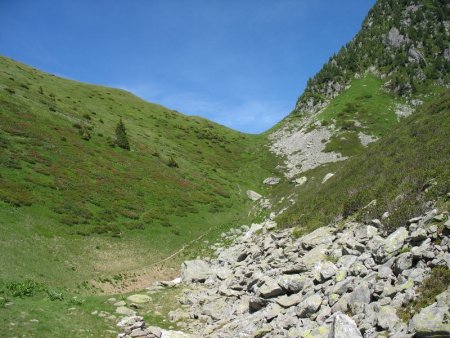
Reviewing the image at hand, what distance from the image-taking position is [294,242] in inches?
968

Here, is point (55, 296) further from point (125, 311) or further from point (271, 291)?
point (271, 291)

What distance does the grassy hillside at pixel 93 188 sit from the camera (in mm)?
33781

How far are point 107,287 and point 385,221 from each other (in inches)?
912

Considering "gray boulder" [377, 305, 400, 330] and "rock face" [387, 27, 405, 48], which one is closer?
"gray boulder" [377, 305, 400, 330]

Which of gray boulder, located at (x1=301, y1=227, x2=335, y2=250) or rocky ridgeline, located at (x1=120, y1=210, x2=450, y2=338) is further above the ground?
gray boulder, located at (x1=301, y1=227, x2=335, y2=250)

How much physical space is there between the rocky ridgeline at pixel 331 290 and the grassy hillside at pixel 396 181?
1.67m

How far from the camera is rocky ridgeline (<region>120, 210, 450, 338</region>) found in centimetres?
1099

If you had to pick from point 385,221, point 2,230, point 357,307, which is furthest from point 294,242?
point 2,230

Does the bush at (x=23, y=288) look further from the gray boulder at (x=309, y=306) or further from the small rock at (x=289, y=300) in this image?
the gray boulder at (x=309, y=306)

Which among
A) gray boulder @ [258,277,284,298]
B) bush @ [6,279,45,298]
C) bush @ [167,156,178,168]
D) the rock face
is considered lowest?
gray boulder @ [258,277,284,298]

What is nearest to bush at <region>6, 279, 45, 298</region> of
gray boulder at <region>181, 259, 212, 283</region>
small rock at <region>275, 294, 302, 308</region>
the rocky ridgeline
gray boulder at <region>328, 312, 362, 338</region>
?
the rocky ridgeline

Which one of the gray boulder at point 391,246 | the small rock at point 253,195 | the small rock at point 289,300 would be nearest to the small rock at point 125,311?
the small rock at point 289,300

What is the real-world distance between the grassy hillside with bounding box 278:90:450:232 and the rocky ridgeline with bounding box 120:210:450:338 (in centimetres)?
167

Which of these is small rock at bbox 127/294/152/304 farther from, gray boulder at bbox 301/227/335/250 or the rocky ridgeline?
gray boulder at bbox 301/227/335/250
